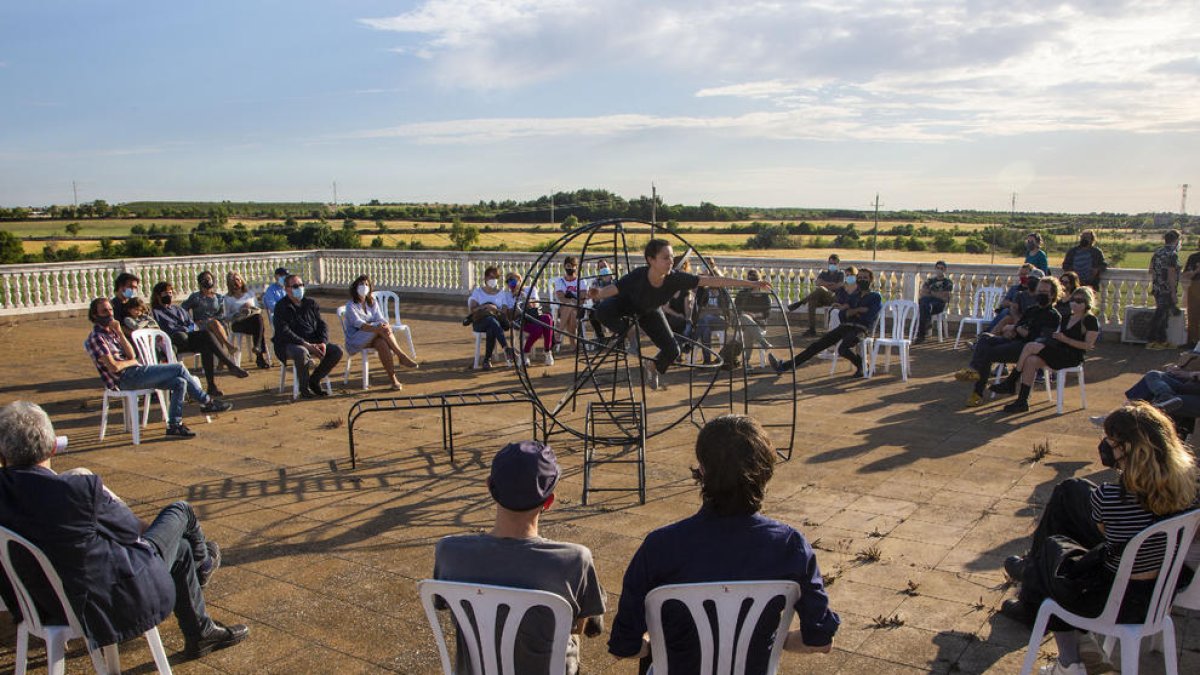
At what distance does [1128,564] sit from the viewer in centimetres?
294

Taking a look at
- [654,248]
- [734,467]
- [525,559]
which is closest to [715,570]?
[734,467]

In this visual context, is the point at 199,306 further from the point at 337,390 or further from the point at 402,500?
the point at 402,500

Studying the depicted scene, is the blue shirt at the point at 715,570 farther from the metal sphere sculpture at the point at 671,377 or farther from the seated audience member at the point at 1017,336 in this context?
the seated audience member at the point at 1017,336

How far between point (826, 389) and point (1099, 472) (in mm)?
3364

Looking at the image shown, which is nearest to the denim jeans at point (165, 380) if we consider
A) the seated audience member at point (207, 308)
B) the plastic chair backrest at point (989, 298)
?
the seated audience member at point (207, 308)

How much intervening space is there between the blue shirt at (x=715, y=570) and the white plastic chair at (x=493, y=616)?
166 mm

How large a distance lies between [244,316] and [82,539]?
26.1 feet

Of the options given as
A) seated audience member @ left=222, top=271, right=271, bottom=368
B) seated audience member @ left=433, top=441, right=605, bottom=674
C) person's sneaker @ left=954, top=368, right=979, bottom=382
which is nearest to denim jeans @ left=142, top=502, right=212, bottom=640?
seated audience member @ left=433, top=441, right=605, bottom=674

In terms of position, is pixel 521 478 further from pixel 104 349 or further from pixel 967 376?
pixel 967 376

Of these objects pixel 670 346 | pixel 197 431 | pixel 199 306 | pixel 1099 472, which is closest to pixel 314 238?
pixel 199 306

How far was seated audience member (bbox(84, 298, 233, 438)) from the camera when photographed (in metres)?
7.11

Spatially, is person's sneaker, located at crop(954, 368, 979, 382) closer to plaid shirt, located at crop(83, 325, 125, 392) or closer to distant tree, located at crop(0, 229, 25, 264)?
plaid shirt, located at crop(83, 325, 125, 392)

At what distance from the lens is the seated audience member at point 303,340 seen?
8795mm

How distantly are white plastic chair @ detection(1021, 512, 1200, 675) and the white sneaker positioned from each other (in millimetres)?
196
